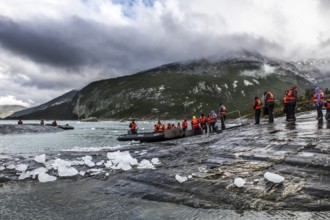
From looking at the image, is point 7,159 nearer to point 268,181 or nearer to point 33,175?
point 33,175

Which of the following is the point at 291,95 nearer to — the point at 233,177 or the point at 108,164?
the point at 233,177

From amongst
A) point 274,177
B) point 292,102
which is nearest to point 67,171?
point 274,177

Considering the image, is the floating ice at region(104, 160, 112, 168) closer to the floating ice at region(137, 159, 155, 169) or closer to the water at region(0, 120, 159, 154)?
the floating ice at region(137, 159, 155, 169)

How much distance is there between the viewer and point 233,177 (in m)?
13.1

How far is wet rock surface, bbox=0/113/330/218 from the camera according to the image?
11000 millimetres

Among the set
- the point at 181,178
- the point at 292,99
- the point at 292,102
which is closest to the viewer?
the point at 181,178

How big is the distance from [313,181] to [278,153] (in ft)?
11.6

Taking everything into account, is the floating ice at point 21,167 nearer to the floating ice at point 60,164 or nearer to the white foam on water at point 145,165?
the floating ice at point 60,164

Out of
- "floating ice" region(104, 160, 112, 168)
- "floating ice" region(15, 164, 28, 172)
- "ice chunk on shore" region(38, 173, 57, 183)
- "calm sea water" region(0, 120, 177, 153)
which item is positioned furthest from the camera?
"calm sea water" region(0, 120, 177, 153)

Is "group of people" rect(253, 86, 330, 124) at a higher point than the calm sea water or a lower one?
higher

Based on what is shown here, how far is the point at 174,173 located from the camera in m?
14.8

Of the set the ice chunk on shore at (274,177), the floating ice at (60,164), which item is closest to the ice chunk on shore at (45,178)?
the floating ice at (60,164)

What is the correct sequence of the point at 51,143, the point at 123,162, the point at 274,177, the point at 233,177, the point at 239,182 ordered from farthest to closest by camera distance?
the point at 51,143 < the point at 123,162 < the point at 233,177 < the point at 239,182 < the point at 274,177

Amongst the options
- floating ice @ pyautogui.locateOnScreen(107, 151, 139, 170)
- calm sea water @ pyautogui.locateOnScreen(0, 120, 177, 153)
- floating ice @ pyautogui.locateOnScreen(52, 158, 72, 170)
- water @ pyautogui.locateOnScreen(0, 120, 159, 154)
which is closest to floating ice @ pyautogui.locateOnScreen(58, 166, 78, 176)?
floating ice @ pyautogui.locateOnScreen(52, 158, 72, 170)
